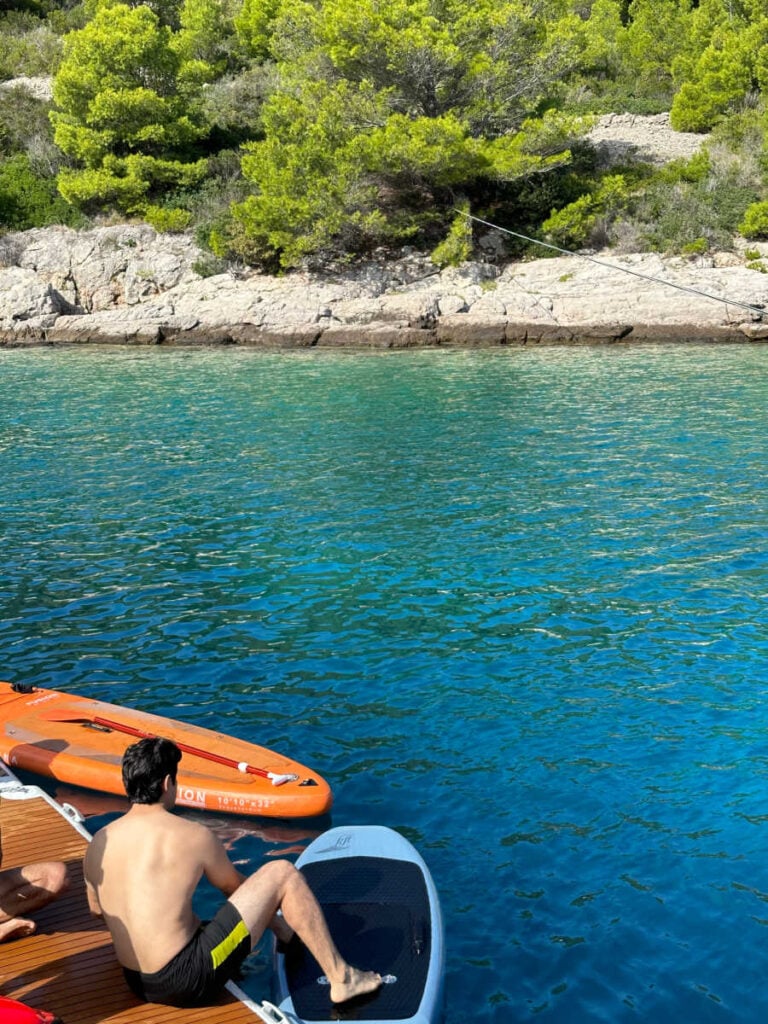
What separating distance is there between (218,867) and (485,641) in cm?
486

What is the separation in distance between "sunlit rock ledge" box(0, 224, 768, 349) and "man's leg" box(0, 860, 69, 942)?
26012 millimetres

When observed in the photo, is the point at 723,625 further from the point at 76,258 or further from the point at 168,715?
the point at 76,258

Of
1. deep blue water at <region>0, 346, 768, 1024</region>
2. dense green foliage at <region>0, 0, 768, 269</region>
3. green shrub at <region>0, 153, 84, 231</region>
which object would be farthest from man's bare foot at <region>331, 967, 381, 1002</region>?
green shrub at <region>0, 153, 84, 231</region>

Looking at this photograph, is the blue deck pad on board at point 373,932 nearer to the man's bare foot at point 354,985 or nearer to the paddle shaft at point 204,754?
the man's bare foot at point 354,985

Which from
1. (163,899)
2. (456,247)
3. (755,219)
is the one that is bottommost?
(163,899)

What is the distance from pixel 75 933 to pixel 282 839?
1708mm

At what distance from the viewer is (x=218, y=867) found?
4328 millimetres

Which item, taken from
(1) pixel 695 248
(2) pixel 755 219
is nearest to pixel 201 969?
(1) pixel 695 248

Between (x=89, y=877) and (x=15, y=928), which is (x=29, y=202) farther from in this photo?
(x=89, y=877)

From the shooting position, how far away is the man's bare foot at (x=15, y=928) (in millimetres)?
4660

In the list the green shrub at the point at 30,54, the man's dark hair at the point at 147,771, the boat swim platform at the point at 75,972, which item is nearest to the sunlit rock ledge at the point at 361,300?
the green shrub at the point at 30,54

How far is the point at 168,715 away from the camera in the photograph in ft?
25.6

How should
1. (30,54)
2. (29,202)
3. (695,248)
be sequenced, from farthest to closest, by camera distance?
(30,54), (29,202), (695,248)

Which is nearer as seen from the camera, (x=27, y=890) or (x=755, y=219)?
(x=27, y=890)
